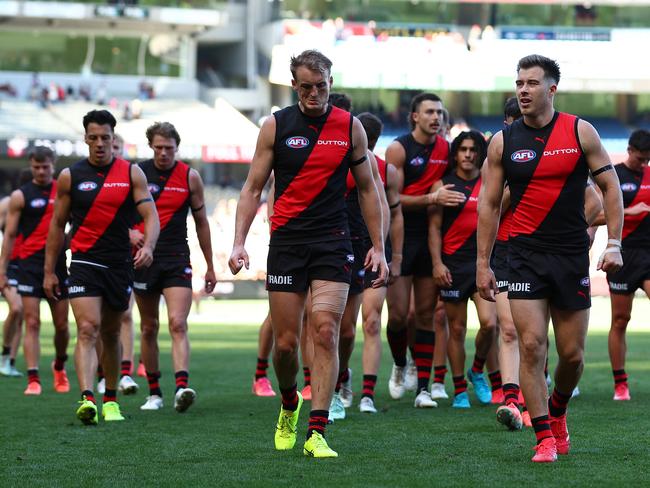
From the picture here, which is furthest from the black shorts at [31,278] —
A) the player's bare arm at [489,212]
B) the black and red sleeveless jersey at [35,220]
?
the player's bare arm at [489,212]

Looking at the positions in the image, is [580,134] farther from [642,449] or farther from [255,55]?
[255,55]

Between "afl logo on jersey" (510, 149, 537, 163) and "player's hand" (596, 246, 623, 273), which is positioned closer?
"player's hand" (596, 246, 623, 273)

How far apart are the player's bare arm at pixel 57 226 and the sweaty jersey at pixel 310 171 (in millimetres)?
2719

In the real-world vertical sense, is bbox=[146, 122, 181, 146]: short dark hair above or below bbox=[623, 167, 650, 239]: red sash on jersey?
above

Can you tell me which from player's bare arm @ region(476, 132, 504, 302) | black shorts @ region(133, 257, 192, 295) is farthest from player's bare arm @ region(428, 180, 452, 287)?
player's bare arm @ region(476, 132, 504, 302)

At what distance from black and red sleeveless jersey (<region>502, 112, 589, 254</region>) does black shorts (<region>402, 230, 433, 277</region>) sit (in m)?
3.92

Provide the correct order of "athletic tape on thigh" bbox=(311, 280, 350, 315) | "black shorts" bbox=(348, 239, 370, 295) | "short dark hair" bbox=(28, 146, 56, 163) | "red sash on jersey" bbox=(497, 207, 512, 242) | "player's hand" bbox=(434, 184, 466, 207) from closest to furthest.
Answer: "athletic tape on thigh" bbox=(311, 280, 350, 315), "red sash on jersey" bbox=(497, 207, 512, 242), "black shorts" bbox=(348, 239, 370, 295), "player's hand" bbox=(434, 184, 466, 207), "short dark hair" bbox=(28, 146, 56, 163)

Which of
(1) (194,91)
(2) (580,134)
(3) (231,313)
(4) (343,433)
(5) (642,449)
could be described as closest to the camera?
(2) (580,134)

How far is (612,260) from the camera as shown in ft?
25.0

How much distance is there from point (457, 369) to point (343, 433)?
2.33 metres

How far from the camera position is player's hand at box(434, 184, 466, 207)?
11211mm

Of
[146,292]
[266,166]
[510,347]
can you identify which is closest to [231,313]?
[146,292]

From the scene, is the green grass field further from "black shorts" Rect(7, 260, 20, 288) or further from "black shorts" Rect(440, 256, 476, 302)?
"black shorts" Rect(7, 260, 20, 288)

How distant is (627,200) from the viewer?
12227mm
